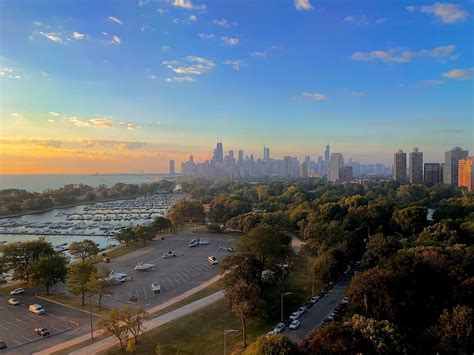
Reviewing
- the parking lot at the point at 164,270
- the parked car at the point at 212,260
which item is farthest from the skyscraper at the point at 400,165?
the parked car at the point at 212,260

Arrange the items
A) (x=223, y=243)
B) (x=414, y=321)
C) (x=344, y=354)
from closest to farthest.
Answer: (x=344, y=354), (x=414, y=321), (x=223, y=243)

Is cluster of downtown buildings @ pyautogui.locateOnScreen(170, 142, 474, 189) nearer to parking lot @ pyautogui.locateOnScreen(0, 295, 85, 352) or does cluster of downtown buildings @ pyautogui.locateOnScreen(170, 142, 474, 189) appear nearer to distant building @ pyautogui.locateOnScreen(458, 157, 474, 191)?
distant building @ pyautogui.locateOnScreen(458, 157, 474, 191)

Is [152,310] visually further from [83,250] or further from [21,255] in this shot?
[83,250]

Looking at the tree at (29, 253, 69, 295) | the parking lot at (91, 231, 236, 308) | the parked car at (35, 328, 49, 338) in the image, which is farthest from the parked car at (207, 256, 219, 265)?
the parked car at (35, 328, 49, 338)

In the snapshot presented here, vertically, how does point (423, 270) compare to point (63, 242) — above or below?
above

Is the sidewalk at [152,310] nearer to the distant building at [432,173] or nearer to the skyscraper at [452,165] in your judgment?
the distant building at [432,173]

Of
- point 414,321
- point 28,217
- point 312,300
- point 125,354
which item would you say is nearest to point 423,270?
point 414,321

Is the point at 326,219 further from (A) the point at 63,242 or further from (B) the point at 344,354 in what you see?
(A) the point at 63,242
